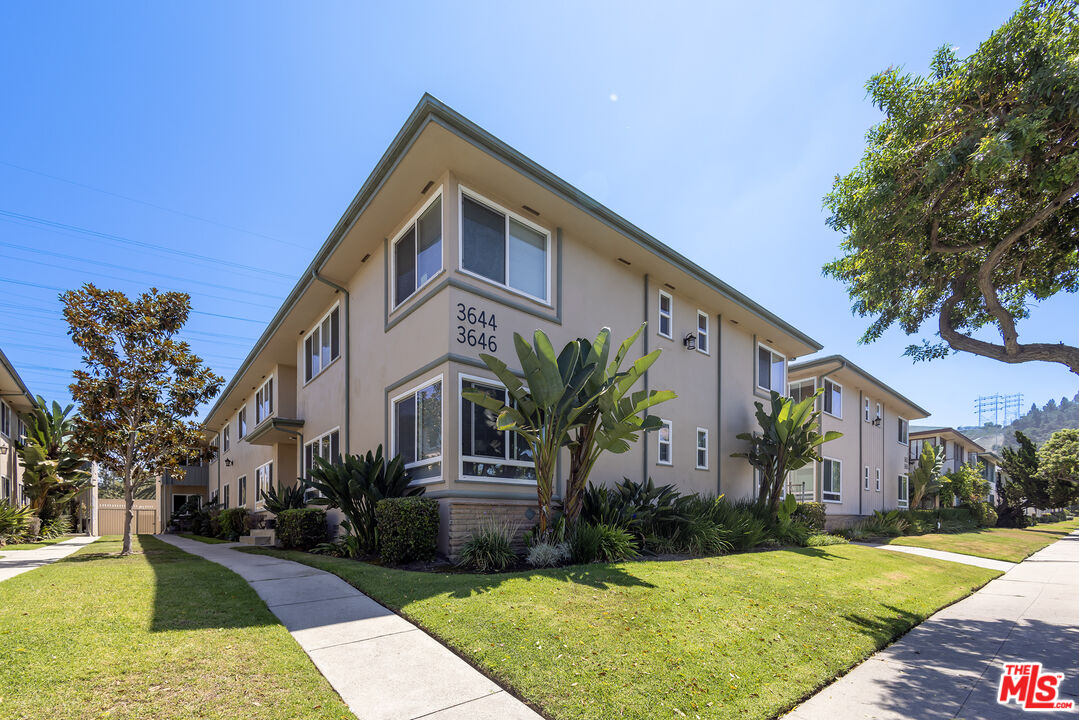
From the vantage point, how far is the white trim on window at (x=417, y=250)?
31.6 feet

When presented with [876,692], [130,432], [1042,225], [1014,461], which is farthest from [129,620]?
[1014,461]

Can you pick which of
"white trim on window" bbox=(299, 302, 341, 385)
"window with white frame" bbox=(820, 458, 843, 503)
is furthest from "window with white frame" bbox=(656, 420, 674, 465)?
"window with white frame" bbox=(820, 458, 843, 503)

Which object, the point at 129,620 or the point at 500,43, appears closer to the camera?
the point at 129,620

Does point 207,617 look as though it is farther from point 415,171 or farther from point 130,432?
point 130,432

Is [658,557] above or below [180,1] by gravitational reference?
below

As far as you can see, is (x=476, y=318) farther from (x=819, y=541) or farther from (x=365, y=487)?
(x=819, y=541)

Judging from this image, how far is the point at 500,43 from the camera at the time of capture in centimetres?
1011

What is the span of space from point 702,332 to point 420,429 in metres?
8.81

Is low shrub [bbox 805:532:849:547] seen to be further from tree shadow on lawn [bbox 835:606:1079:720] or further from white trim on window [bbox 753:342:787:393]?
tree shadow on lawn [bbox 835:606:1079:720]

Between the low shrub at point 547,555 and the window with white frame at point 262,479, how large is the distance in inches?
552

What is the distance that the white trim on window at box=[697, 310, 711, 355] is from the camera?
51.0ft

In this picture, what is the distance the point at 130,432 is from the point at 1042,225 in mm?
17188

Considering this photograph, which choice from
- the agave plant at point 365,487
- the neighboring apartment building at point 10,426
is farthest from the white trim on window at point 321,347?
the neighboring apartment building at point 10,426

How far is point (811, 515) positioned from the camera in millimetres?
17297
